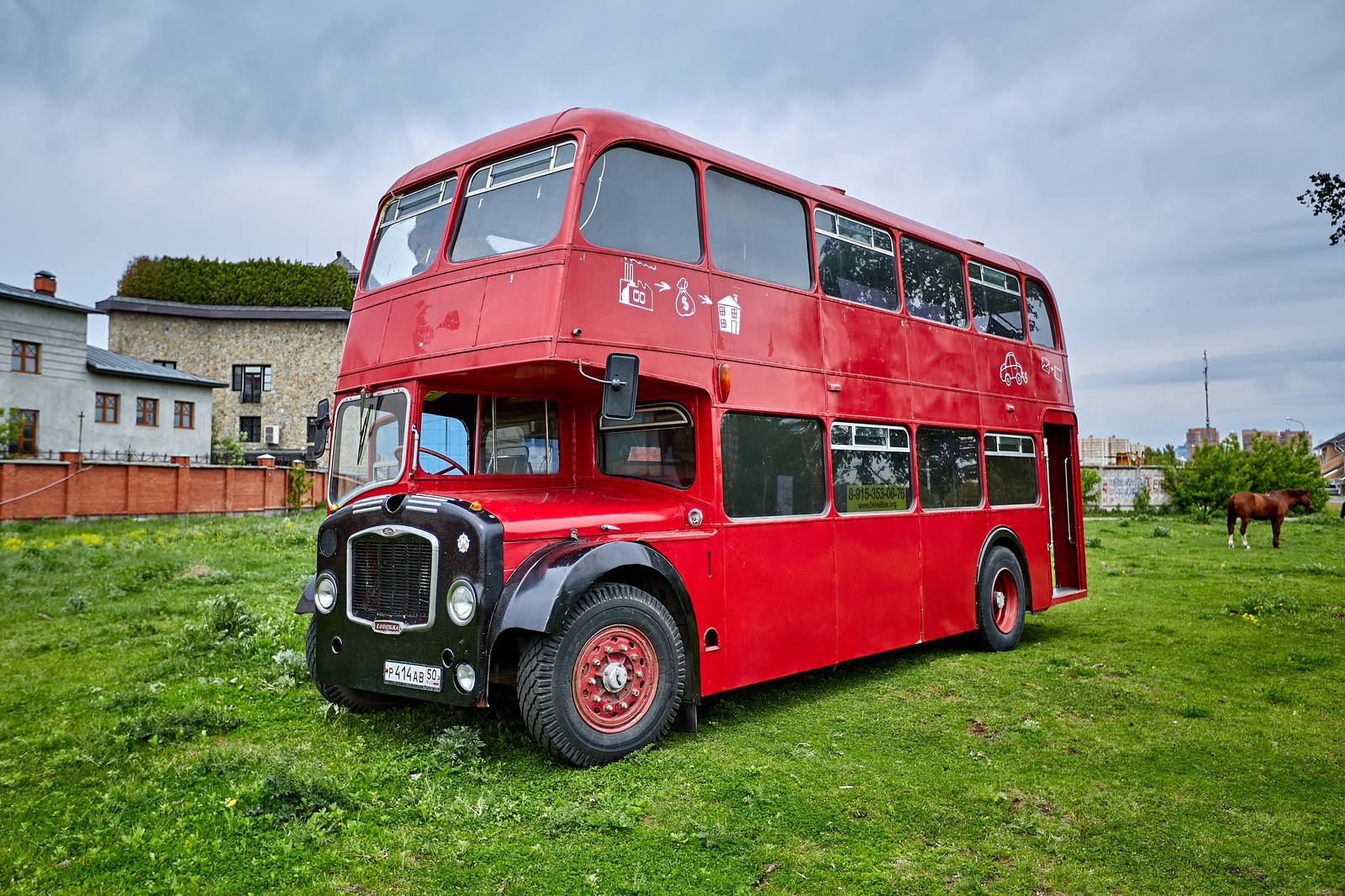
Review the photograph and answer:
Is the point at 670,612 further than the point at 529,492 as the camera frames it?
No

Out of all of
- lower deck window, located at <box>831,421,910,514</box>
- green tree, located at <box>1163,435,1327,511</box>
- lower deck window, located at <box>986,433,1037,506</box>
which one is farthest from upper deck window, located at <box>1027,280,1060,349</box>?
green tree, located at <box>1163,435,1327,511</box>

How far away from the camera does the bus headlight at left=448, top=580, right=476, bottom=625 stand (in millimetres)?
5203

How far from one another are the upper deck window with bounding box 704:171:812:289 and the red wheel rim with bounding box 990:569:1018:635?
4651 mm

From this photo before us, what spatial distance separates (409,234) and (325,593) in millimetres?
2817

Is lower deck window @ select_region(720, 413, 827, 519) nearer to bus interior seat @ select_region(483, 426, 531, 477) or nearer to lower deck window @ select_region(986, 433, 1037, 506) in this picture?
bus interior seat @ select_region(483, 426, 531, 477)

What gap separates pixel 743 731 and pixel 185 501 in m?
27.8

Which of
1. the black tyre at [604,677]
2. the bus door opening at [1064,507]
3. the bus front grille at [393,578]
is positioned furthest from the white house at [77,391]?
the bus door opening at [1064,507]

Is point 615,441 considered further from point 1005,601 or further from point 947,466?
point 1005,601

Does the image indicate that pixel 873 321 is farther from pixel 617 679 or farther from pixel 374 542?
pixel 374 542

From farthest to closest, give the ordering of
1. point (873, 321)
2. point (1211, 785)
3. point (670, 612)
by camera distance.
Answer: point (873, 321), point (670, 612), point (1211, 785)

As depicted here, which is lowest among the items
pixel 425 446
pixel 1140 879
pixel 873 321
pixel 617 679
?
pixel 1140 879

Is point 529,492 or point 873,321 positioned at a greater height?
point 873,321

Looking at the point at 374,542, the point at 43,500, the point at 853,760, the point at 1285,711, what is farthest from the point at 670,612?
the point at 43,500

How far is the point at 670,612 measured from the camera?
6.03 metres
